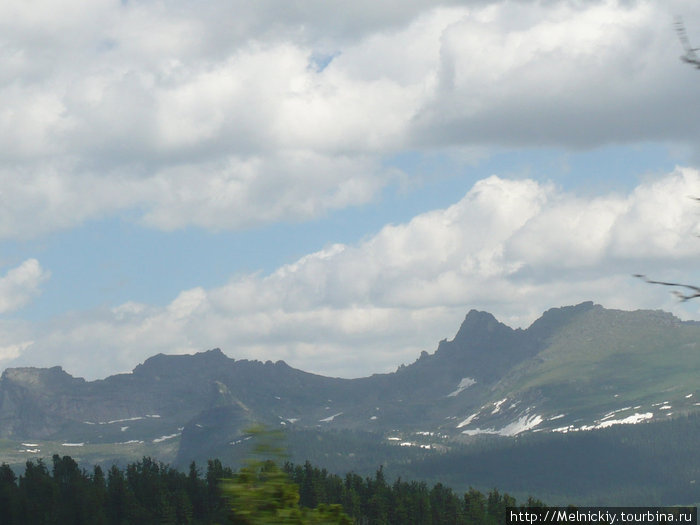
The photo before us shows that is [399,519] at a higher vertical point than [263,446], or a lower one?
lower

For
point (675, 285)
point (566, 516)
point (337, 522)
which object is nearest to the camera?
point (675, 285)

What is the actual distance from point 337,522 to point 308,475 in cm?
13412

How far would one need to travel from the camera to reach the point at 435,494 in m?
158

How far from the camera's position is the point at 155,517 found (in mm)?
132125

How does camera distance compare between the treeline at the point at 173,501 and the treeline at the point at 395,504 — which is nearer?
the treeline at the point at 173,501

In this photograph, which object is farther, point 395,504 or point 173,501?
point 395,504

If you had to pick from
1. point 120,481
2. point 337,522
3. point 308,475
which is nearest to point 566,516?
point 308,475

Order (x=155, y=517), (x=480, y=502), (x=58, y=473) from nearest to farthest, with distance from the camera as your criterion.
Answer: (x=155, y=517) < (x=480, y=502) < (x=58, y=473)

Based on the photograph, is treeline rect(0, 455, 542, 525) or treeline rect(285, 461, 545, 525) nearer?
treeline rect(0, 455, 542, 525)

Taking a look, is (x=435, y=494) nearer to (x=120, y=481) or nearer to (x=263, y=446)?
(x=120, y=481)

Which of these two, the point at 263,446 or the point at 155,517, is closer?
the point at 263,446

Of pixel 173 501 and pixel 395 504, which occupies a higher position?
pixel 173 501

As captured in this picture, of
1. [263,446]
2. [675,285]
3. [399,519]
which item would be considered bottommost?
[399,519]

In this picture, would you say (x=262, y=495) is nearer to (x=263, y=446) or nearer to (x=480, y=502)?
(x=263, y=446)
